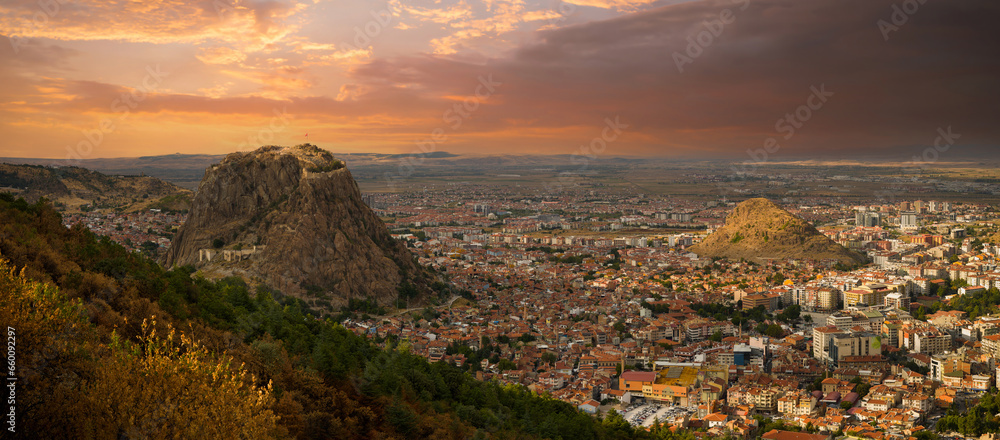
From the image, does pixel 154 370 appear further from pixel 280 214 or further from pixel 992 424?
pixel 280 214

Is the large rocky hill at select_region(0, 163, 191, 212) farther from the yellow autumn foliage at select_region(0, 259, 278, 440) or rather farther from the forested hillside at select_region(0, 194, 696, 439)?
the yellow autumn foliage at select_region(0, 259, 278, 440)

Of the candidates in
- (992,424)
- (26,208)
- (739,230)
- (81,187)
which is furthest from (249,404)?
(81,187)

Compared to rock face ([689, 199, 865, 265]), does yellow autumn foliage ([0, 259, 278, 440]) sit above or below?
above

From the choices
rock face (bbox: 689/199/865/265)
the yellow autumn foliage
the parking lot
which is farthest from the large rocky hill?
the yellow autumn foliage

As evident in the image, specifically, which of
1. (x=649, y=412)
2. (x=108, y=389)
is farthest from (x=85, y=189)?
(x=108, y=389)

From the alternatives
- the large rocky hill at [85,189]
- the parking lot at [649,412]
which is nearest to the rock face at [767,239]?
the parking lot at [649,412]

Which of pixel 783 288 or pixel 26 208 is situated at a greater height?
pixel 26 208
